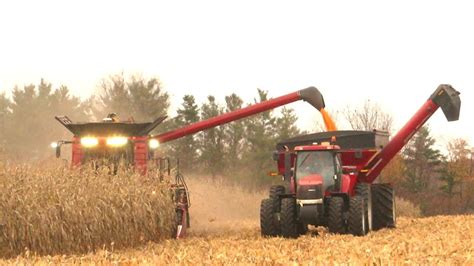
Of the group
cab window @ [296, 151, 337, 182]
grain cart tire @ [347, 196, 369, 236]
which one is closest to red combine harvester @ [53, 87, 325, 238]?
cab window @ [296, 151, 337, 182]

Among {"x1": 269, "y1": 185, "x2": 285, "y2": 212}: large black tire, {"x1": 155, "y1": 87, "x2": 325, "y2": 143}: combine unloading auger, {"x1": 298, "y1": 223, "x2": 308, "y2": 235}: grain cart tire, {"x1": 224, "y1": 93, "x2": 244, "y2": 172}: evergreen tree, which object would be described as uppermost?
{"x1": 224, "y1": 93, "x2": 244, "y2": 172}: evergreen tree

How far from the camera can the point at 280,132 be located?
4078 centimetres

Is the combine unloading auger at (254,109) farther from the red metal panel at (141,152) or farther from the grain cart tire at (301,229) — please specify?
the grain cart tire at (301,229)

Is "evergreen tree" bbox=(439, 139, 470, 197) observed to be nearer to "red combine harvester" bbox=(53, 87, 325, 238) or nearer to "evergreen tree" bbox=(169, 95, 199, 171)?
"evergreen tree" bbox=(169, 95, 199, 171)

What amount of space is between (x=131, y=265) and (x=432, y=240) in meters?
5.39

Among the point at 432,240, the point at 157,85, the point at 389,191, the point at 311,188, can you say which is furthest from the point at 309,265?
the point at 157,85

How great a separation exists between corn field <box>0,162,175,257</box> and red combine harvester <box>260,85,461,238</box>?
93.8 inches

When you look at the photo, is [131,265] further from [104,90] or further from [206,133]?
[104,90]

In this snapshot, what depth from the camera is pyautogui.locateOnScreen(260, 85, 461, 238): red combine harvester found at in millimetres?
12398

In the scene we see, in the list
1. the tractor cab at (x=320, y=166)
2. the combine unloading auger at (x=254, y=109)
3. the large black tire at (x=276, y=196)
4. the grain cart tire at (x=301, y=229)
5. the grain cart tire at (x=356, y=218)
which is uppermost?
the combine unloading auger at (x=254, y=109)

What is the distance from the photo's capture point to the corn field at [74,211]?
9.77m

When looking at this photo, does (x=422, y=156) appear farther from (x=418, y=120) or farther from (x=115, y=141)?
(x=115, y=141)

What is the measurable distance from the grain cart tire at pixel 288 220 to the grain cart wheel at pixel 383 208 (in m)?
3.47

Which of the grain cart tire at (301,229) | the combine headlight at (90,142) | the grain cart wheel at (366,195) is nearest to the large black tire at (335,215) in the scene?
the grain cart tire at (301,229)
